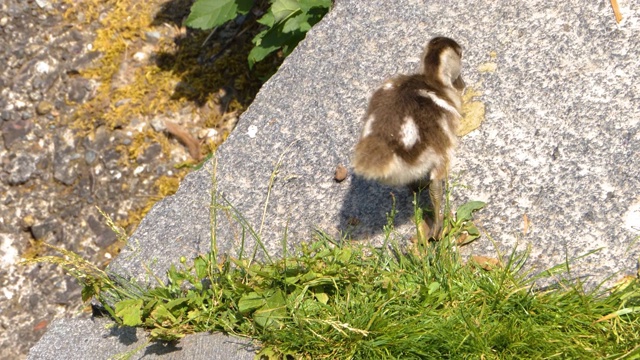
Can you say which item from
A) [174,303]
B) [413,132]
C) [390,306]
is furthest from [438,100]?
[174,303]

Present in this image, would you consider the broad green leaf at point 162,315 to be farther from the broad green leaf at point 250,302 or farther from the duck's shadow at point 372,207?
the duck's shadow at point 372,207

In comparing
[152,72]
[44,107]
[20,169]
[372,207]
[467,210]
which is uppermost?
[44,107]

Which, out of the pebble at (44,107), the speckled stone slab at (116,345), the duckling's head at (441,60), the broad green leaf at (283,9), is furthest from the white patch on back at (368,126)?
the pebble at (44,107)

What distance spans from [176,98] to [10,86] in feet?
4.43

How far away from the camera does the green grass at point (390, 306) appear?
342 centimetres

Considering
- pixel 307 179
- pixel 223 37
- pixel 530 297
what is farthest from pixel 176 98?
pixel 530 297

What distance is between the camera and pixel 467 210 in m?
4.05

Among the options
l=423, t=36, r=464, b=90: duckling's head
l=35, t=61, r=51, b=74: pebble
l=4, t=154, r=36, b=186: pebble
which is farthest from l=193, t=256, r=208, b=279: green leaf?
l=35, t=61, r=51, b=74: pebble

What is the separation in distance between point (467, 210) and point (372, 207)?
0.51 meters

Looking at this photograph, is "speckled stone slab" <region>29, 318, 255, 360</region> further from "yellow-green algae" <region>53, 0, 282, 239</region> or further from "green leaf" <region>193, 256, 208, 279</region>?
"yellow-green algae" <region>53, 0, 282, 239</region>

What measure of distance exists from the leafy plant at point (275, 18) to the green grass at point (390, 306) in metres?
A: 1.93

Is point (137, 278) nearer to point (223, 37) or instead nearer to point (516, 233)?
point (516, 233)

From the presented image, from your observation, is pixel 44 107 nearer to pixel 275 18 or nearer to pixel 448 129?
pixel 275 18

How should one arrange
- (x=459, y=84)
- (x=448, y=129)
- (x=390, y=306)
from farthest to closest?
(x=459, y=84), (x=448, y=129), (x=390, y=306)
